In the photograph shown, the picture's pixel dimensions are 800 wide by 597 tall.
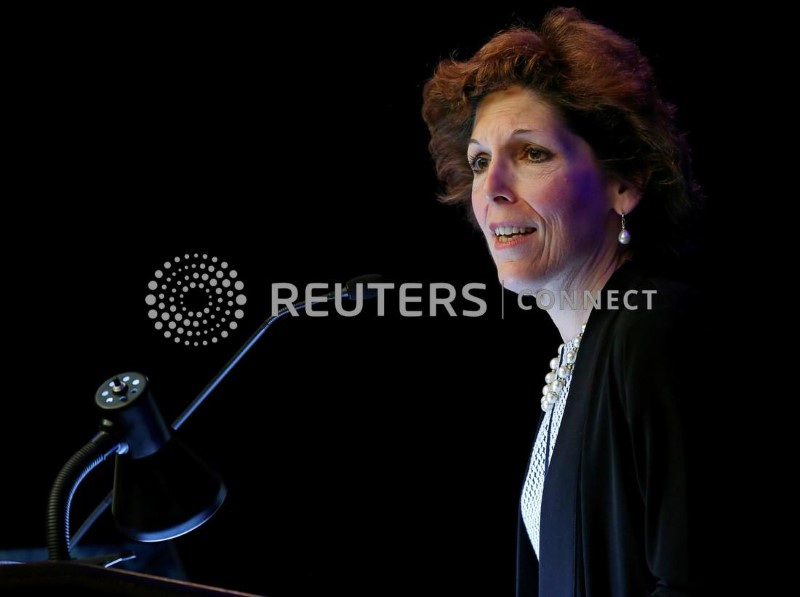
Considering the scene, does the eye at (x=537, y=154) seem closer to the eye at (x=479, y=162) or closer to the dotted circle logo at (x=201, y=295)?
the eye at (x=479, y=162)

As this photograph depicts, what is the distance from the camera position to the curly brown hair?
1.46 meters

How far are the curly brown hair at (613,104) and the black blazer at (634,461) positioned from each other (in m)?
0.22

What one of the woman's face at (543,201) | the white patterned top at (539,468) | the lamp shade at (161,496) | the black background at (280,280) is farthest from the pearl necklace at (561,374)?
the lamp shade at (161,496)

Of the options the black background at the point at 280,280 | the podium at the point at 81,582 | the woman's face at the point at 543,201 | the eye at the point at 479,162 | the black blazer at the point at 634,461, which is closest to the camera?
the podium at the point at 81,582

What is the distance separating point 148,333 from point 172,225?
1.02 feet

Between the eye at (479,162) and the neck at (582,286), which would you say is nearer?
the neck at (582,286)

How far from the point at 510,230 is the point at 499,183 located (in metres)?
0.09

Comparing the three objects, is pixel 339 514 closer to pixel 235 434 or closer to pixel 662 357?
pixel 235 434

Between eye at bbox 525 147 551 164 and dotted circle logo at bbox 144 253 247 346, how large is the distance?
1003mm

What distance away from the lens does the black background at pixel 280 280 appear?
2.05 metres

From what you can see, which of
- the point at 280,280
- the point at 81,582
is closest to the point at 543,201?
the point at 280,280

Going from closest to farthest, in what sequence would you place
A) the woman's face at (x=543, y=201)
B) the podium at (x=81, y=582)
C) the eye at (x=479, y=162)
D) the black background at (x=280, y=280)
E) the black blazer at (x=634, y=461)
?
the podium at (x=81, y=582)
the black blazer at (x=634, y=461)
the woman's face at (x=543, y=201)
the eye at (x=479, y=162)
the black background at (x=280, y=280)

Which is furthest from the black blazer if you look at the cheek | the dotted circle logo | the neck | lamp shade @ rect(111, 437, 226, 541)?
the dotted circle logo

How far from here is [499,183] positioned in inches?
57.8
